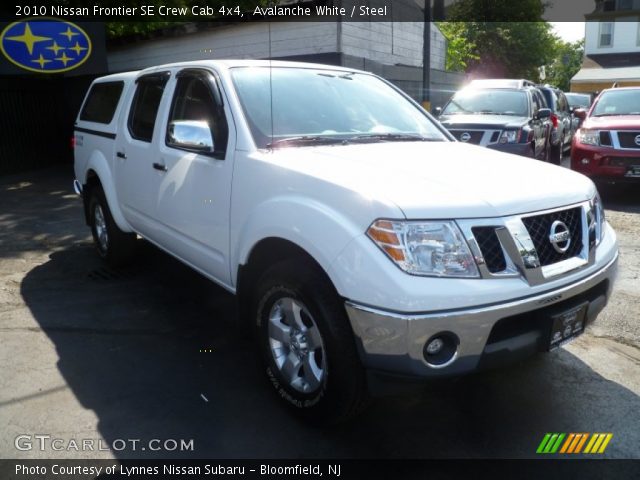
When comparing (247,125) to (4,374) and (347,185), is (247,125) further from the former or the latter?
(4,374)

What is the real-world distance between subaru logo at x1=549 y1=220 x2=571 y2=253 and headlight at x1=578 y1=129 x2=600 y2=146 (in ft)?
22.1

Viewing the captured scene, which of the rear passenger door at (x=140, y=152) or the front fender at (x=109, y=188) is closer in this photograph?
the rear passenger door at (x=140, y=152)

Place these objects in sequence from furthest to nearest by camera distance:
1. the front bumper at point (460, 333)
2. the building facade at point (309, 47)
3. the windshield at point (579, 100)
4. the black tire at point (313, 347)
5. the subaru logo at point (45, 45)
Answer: the windshield at point (579, 100) < the subaru logo at point (45, 45) < the building facade at point (309, 47) < the black tire at point (313, 347) < the front bumper at point (460, 333)

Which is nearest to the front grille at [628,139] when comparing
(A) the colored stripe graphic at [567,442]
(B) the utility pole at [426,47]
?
(B) the utility pole at [426,47]

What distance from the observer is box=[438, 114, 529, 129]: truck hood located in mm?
8914

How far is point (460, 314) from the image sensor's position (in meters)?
2.32

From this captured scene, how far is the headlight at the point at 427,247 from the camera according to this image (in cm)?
236

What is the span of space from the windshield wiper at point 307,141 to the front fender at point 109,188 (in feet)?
7.30

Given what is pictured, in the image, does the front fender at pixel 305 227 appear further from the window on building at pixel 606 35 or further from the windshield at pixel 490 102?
the window on building at pixel 606 35

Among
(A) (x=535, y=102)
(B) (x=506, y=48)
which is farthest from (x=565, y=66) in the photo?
(A) (x=535, y=102)

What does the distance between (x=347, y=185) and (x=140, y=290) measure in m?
3.02

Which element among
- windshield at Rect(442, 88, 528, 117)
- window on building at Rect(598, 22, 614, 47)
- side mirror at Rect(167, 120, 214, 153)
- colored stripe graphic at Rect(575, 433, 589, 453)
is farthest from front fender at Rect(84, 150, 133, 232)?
window on building at Rect(598, 22, 614, 47)

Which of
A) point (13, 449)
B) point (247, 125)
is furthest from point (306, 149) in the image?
point (13, 449)

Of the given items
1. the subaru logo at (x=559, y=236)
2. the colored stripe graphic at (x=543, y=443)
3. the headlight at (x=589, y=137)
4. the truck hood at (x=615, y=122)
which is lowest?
the colored stripe graphic at (x=543, y=443)
